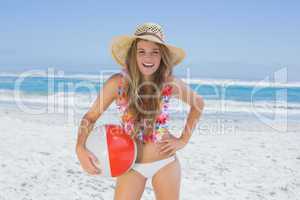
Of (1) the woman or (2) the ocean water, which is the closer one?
(1) the woman

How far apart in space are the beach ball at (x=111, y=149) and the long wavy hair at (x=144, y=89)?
5.9 inches

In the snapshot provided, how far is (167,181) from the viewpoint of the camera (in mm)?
2502

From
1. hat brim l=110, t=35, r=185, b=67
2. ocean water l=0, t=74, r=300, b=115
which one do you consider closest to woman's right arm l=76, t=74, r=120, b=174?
hat brim l=110, t=35, r=185, b=67

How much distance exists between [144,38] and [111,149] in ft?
2.21

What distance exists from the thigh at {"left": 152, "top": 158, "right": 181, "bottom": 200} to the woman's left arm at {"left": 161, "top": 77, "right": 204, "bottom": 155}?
107 mm

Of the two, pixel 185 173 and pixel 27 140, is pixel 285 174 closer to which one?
pixel 185 173

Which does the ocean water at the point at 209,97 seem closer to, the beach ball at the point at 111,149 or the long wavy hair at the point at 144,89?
the long wavy hair at the point at 144,89

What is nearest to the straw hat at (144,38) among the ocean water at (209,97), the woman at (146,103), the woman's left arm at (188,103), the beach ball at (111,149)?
the woman at (146,103)

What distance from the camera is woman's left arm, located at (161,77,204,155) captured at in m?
2.48

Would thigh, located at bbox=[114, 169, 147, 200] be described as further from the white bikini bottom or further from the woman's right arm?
the woman's right arm

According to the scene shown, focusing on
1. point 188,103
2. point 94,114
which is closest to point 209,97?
point 188,103

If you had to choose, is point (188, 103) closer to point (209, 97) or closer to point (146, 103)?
point (146, 103)

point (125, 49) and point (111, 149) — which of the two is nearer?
point (111, 149)

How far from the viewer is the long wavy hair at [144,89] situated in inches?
95.3
